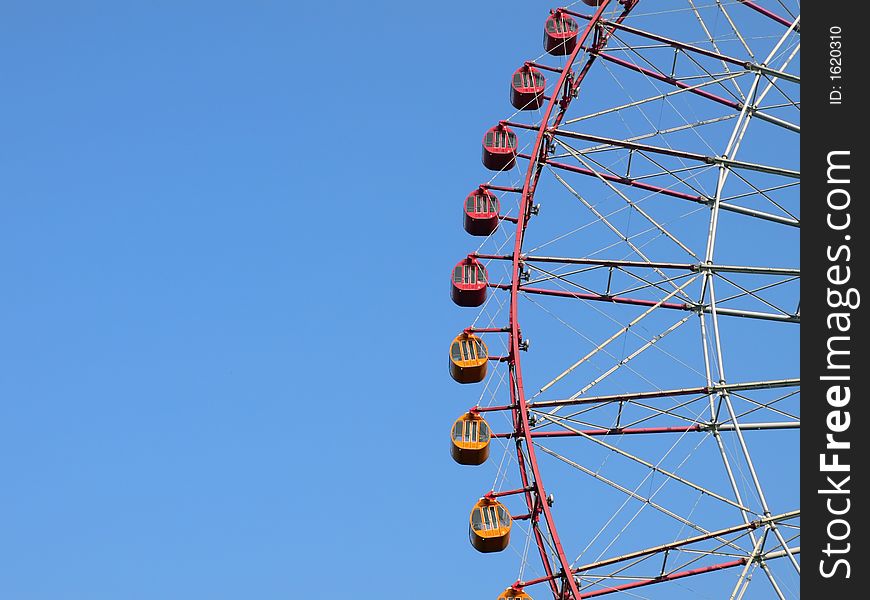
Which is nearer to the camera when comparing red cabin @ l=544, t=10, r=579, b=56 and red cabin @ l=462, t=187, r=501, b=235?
red cabin @ l=462, t=187, r=501, b=235

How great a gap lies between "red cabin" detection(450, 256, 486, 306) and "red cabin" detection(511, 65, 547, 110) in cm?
694

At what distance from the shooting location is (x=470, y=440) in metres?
37.3

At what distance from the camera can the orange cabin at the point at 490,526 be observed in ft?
117

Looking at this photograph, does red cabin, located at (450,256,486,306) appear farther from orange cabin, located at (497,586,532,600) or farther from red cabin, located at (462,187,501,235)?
orange cabin, located at (497,586,532,600)

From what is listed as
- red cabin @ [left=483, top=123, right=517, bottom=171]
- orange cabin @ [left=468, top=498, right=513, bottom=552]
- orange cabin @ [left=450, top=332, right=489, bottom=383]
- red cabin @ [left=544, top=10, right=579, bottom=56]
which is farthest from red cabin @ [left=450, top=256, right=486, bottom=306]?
red cabin @ [left=544, top=10, right=579, bottom=56]

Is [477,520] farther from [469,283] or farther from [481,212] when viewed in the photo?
[481,212]

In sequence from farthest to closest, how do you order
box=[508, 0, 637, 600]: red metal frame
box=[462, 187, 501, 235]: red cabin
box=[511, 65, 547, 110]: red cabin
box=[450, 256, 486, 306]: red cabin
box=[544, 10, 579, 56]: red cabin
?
box=[544, 10, 579, 56]: red cabin < box=[511, 65, 547, 110]: red cabin < box=[462, 187, 501, 235]: red cabin < box=[450, 256, 486, 306]: red cabin < box=[508, 0, 637, 600]: red metal frame

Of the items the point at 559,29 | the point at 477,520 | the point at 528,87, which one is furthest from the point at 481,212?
the point at 477,520

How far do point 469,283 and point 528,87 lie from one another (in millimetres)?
7673

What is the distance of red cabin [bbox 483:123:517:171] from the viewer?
4391cm

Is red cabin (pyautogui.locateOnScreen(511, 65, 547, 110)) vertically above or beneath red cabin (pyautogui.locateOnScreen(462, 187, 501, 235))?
above
